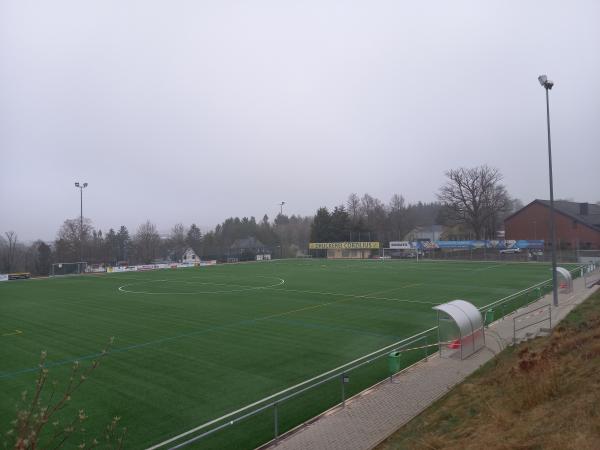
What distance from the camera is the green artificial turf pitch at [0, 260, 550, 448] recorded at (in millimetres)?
11375

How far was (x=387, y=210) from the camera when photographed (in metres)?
131

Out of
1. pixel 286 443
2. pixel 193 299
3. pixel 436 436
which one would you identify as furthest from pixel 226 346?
pixel 193 299

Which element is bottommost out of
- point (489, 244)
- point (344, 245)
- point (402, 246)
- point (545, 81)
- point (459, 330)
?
point (459, 330)

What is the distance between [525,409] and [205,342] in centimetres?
1325

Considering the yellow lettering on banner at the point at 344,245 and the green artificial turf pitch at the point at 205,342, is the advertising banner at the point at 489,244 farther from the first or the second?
the green artificial turf pitch at the point at 205,342

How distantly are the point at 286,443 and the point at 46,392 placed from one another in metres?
8.20

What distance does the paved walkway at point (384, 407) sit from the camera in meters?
9.07

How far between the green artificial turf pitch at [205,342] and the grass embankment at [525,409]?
3.22 m

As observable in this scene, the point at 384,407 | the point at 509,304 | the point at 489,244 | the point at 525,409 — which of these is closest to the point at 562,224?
the point at 489,244

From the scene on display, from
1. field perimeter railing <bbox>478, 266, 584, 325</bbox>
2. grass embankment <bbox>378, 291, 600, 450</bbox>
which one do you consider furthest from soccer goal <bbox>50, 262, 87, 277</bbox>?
grass embankment <bbox>378, 291, 600, 450</bbox>

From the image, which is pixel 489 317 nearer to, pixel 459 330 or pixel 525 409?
pixel 459 330

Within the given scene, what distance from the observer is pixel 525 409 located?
8156 mm

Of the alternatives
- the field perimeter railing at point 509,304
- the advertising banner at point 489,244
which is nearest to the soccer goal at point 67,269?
the advertising banner at point 489,244

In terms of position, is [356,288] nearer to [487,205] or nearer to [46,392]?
[46,392]
